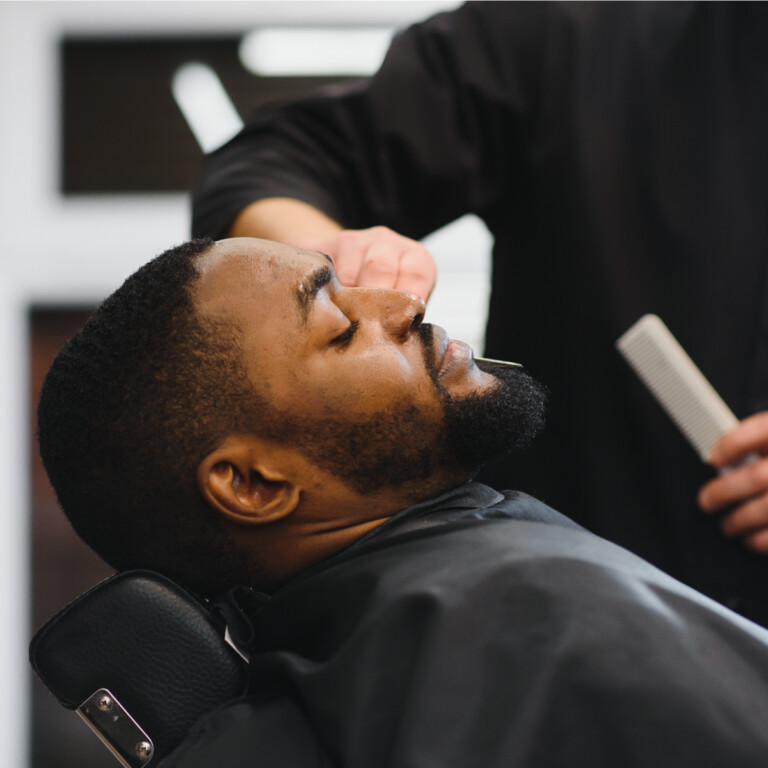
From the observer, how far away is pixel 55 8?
9.73 feet

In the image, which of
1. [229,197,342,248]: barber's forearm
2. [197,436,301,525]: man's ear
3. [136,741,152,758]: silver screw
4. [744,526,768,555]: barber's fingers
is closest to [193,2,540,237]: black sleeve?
[229,197,342,248]: barber's forearm

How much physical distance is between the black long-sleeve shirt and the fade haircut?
1.29ft

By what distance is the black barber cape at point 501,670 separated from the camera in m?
0.70

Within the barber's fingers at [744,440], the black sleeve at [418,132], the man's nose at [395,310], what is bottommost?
the barber's fingers at [744,440]

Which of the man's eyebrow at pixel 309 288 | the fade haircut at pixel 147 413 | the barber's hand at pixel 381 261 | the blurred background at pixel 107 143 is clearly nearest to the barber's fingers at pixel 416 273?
the barber's hand at pixel 381 261

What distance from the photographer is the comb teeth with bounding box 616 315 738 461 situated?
1130 mm

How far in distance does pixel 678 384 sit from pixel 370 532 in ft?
1.55

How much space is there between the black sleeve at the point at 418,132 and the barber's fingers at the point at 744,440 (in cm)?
55

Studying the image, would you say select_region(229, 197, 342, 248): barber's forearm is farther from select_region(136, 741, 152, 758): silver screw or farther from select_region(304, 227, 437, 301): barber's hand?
select_region(136, 741, 152, 758): silver screw

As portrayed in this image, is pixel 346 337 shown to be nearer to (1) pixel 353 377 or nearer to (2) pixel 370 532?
(1) pixel 353 377

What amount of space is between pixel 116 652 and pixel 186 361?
11.3 inches

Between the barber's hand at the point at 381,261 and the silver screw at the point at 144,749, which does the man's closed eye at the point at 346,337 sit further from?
the silver screw at the point at 144,749

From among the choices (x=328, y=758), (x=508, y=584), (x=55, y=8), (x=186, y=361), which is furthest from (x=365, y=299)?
(x=55, y=8)

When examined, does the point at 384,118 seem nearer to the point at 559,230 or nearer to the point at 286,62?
the point at 559,230
